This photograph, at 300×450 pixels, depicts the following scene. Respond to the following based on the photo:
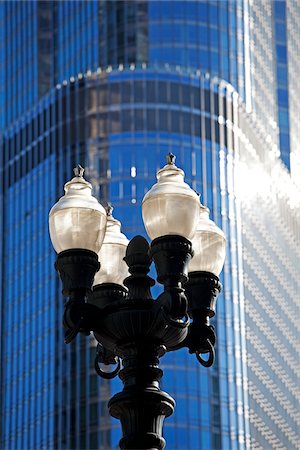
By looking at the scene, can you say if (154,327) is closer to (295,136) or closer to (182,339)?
(182,339)

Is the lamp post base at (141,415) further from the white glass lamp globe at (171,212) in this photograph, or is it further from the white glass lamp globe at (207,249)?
the white glass lamp globe at (207,249)

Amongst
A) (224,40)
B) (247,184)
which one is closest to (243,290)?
(247,184)

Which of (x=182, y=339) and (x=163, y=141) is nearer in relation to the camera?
(x=182, y=339)

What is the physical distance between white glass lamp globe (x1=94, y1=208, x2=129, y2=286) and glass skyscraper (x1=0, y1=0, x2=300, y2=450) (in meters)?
88.3

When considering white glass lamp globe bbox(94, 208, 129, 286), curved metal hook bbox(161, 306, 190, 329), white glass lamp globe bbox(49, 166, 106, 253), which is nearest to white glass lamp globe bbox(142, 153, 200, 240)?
white glass lamp globe bbox(49, 166, 106, 253)

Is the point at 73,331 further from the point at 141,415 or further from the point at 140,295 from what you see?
the point at 141,415

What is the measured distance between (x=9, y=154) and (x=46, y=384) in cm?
2281

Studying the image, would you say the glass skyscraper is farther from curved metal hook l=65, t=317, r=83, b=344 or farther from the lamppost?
curved metal hook l=65, t=317, r=83, b=344

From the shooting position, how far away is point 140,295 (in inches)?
789

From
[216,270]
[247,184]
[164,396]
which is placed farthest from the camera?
[247,184]

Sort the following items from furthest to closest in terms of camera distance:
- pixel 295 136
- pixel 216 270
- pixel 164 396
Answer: pixel 295 136
pixel 216 270
pixel 164 396

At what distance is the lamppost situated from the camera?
1925 centimetres

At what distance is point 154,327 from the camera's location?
63.8 feet

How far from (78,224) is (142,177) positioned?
99.0 m
